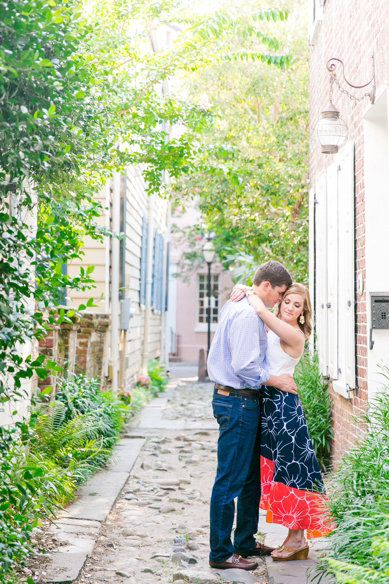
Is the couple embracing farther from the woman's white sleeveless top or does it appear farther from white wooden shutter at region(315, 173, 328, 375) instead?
white wooden shutter at region(315, 173, 328, 375)

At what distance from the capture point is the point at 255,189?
12203mm

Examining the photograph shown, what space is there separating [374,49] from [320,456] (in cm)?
378

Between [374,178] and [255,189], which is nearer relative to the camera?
[374,178]

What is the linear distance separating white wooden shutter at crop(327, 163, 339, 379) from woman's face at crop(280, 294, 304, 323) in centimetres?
189

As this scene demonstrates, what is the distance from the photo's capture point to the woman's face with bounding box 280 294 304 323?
4.32 m

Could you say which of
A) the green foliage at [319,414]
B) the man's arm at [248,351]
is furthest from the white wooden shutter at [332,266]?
the man's arm at [248,351]

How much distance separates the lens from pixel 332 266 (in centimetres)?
642

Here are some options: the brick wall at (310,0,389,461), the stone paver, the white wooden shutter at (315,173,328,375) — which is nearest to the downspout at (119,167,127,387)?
the stone paver

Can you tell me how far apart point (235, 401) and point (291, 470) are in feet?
1.83

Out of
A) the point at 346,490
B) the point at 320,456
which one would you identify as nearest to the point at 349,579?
the point at 346,490

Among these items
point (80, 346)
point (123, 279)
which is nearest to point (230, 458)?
point (80, 346)

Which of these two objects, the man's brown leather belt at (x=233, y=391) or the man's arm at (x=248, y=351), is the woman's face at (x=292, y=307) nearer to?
the man's arm at (x=248, y=351)

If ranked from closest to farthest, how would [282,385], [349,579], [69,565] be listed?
1. [349,579]
2. [69,565]
3. [282,385]

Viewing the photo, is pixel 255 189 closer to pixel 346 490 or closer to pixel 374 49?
pixel 374 49
